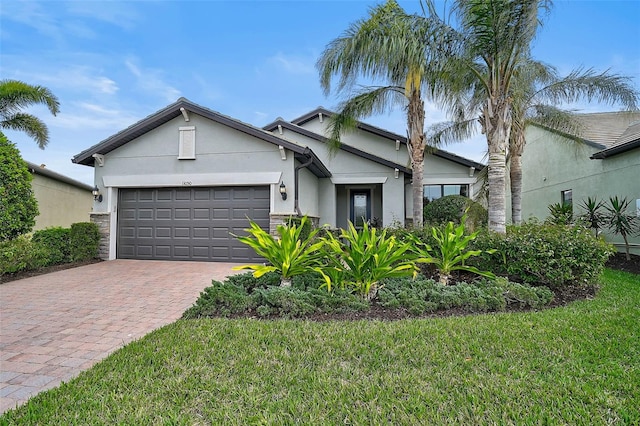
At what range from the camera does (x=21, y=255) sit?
8.56 m

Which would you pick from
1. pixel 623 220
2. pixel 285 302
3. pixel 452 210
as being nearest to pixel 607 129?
pixel 623 220

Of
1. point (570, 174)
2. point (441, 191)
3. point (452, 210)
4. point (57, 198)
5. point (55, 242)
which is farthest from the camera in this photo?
point (57, 198)

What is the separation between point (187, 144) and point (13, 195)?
4609mm

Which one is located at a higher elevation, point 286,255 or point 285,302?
point 286,255

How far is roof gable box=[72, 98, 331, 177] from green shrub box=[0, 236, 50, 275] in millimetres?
3300

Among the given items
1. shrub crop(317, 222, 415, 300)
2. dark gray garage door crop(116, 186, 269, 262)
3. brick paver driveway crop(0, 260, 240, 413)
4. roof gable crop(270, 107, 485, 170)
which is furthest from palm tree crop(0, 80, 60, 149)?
shrub crop(317, 222, 415, 300)

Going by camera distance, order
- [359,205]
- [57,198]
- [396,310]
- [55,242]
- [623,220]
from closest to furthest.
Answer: [396,310] → [55,242] → [623,220] → [359,205] → [57,198]

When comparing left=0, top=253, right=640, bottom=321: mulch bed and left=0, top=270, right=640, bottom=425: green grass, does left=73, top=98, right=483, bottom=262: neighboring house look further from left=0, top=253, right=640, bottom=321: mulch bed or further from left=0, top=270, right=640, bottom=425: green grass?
left=0, top=270, right=640, bottom=425: green grass

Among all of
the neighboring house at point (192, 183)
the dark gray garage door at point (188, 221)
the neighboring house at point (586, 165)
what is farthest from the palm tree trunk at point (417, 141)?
the dark gray garage door at point (188, 221)

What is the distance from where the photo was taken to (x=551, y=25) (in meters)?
7.91

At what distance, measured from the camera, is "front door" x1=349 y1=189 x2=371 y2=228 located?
15.4m

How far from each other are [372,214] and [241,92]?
323 inches

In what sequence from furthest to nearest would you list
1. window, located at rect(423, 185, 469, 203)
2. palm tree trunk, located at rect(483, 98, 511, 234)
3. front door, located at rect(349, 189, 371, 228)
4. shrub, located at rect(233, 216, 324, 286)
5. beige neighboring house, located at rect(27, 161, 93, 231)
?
front door, located at rect(349, 189, 371, 228) < beige neighboring house, located at rect(27, 161, 93, 231) < window, located at rect(423, 185, 469, 203) < palm tree trunk, located at rect(483, 98, 511, 234) < shrub, located at rect(233, 216, 324, 286)

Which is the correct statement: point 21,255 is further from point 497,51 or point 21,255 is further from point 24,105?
point 497,51
